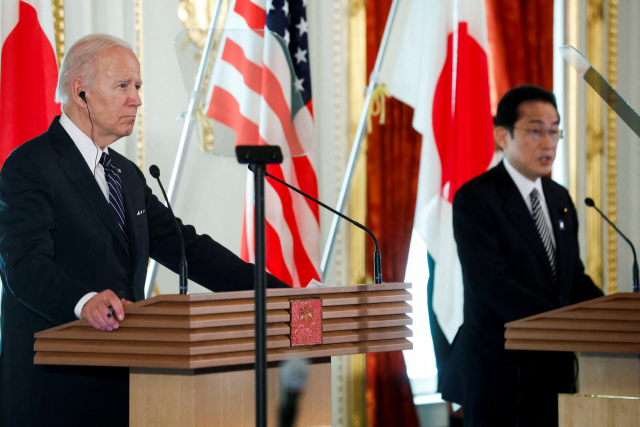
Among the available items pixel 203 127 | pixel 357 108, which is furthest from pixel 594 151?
pixel 203 127

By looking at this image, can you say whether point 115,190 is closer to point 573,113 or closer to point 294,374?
point 294,374

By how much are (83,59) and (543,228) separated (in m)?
1.86

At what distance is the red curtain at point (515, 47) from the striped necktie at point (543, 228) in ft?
5.80

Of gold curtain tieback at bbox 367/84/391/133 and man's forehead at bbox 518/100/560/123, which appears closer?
man's forehead at bbox 518/100/560/123

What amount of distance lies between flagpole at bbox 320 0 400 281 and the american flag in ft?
0.44

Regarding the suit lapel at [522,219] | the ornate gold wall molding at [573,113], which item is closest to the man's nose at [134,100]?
the suit lapel at [522,219]

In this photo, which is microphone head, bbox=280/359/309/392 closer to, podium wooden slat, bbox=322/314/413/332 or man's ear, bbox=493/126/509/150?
podium wooden slat, bbox=322/314/413/332

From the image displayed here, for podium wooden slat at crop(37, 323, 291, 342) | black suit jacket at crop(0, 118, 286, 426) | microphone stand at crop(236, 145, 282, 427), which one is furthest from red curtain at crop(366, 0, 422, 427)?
microphone stand at crop(236, 145, 282, 427)

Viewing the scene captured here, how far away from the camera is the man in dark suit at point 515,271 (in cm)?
256

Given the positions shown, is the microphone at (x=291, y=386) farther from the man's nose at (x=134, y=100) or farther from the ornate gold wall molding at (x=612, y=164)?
the ornate gold wall molding at (x=612, y=164)

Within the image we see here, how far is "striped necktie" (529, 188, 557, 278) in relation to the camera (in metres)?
2.73

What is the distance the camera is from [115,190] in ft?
6.52

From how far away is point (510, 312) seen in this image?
2.49 metres

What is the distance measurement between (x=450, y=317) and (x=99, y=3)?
2.60 m
